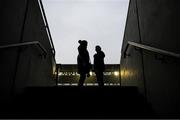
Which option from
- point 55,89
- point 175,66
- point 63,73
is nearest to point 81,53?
point 55,89

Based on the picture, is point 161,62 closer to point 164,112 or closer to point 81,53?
point 164,112

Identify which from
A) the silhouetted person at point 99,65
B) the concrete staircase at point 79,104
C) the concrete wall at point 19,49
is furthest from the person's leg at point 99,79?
the concrete wall at point 19,49

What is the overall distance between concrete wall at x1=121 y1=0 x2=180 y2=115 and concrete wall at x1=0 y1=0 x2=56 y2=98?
253cm

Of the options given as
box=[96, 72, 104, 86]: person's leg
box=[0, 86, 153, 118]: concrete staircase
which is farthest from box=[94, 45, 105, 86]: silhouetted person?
box=[0, 86, 153, 118]: concrete staircase

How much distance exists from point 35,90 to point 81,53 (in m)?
1.57

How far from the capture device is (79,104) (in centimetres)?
419

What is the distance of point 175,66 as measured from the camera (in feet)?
10.3

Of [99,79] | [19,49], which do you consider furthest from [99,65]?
[19,49]

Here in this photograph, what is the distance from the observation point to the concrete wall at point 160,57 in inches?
122

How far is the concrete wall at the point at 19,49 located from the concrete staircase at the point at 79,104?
0.42 metres

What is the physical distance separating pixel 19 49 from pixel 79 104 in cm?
178

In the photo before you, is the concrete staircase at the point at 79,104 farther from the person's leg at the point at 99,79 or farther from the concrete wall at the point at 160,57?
the person's leg at the point at 99,79

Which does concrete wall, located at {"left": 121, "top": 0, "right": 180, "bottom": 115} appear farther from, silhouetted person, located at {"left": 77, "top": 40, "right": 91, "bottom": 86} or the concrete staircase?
silhouetted person, located at {"left": 77, "top": 40, "right": 91, "bottom": 86}

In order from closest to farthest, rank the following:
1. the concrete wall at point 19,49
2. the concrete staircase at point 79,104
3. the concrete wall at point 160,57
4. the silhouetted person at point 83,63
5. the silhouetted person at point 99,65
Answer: the concrete wall at point 160,57, the concrete staircase at point 79,104, the concrete wall at point 19,49, the silhouetted person at point 83,63, the silhouetted person at point 99,65
